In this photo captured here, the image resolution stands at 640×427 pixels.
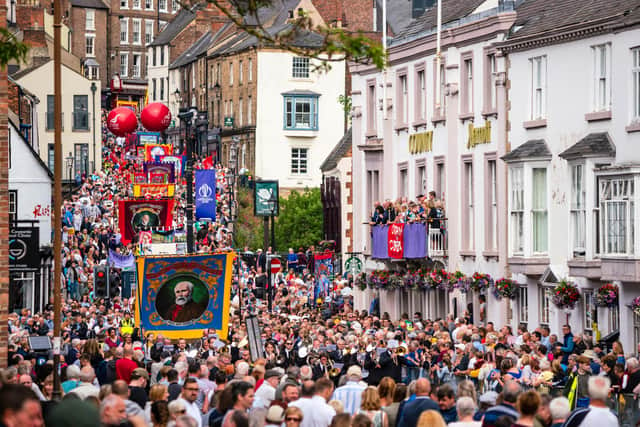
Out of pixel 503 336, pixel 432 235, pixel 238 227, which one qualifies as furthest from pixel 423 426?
pixel 238 227

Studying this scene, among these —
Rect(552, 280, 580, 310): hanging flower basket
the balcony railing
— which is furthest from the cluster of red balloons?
Rect(552, 280, 580, 310): hanging flower basket

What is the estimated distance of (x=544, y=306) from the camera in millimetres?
42656

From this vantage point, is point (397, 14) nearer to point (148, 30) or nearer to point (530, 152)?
point (148, 30)

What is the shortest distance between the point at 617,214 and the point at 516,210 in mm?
6242

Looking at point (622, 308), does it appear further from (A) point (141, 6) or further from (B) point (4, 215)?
(A) point (141, 6)

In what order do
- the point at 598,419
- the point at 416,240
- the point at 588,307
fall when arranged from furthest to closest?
the point at 416,240 < the point at 588,307 < the point at 598,419

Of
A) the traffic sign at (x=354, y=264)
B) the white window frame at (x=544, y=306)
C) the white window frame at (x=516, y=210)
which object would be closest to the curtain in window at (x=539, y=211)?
the white window frame at (x=516, y=210)

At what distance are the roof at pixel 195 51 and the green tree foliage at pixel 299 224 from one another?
3018 cm

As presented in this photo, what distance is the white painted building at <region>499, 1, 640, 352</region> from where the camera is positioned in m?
37.7

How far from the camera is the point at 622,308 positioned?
1473 inches

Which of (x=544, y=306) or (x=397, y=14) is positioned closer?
(x=544, y=306)

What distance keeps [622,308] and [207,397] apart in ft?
62.4

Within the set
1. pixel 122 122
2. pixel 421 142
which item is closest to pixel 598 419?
pixel 421 142

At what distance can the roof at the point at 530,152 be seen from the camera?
4231 centimetres
